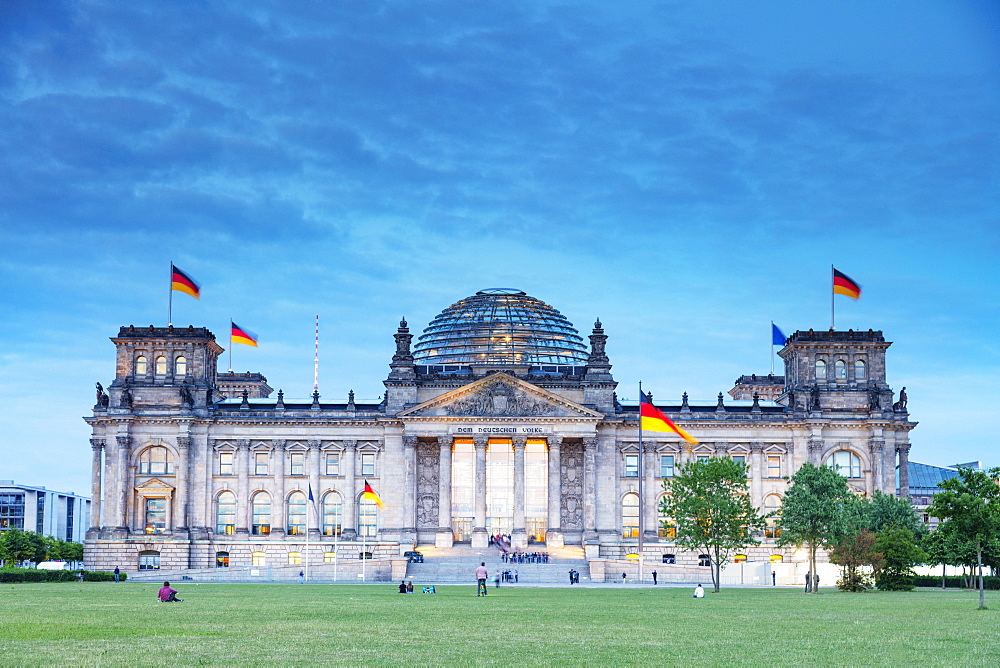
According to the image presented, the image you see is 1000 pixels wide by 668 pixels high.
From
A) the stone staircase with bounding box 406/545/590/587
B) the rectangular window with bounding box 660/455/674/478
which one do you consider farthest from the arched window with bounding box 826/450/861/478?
the stone staircase with bounding box 406/545/590/587

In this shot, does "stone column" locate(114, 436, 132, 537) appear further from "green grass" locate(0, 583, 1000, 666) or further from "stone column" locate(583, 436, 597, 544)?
"green grass" locate(0, 583, 1000, 666)

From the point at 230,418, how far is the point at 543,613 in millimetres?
85197

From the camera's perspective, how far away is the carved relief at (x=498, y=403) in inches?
4968

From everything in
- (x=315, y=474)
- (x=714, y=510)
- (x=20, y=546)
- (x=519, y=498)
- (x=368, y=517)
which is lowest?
(x=20, y=546)

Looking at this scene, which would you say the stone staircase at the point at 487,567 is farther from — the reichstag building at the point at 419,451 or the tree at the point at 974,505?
the tree at the point at 974,505

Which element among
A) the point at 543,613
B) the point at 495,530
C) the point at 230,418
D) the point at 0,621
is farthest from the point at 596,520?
the point at 0,621

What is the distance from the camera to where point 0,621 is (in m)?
41.3

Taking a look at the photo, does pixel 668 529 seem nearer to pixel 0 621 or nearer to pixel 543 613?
pixel 543 613

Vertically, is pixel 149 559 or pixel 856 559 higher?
pixel 856 559

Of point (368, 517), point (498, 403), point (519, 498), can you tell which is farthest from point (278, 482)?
point (519, 498)

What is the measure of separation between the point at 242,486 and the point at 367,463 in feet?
39.8

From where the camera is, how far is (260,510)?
131 meters

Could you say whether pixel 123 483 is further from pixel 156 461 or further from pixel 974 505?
pixel 974 505

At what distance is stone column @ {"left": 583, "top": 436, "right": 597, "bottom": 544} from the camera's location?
415ft
